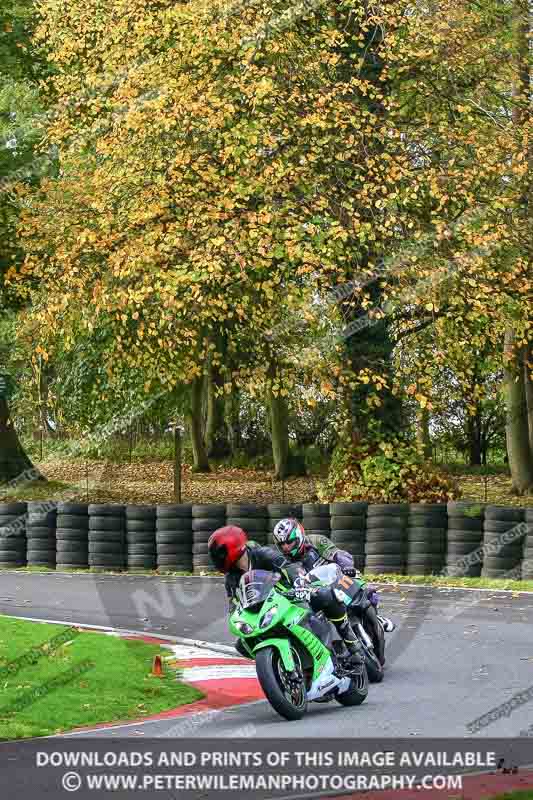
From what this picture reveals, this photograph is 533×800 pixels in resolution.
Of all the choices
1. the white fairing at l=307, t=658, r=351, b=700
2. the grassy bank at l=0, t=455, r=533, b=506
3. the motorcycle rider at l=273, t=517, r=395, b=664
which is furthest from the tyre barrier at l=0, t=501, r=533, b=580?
the white fairing at l=307, t=658, r=351, b=700

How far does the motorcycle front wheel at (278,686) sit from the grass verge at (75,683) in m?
1.48

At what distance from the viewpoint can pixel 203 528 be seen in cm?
2172

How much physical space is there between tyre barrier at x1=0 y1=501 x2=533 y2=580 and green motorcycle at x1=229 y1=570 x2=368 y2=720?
9.59 metres

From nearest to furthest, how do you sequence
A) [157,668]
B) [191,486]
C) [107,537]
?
1. [157,668]
2. [107,537]
3. [191,486]

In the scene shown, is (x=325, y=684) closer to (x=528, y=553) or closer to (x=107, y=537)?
(x=528, y=553)

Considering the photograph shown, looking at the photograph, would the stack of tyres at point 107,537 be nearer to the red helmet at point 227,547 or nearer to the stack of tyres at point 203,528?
the stack of tyres at point 203,528

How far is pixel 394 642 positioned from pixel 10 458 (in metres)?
20.3

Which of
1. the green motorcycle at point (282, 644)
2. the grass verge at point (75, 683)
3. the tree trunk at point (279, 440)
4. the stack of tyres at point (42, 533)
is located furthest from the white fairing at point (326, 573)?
the tree trunk at point (279, 440)

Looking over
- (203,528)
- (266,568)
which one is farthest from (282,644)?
(203,528)

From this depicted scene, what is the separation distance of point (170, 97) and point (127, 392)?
10.2 meters

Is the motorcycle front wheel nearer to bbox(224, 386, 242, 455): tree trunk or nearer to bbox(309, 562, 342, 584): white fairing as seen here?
bbox(309, 562, 342, 584): white fairing

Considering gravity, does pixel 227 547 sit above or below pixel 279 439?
below

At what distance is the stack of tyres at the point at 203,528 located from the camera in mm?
21688

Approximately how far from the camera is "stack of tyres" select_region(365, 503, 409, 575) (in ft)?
67.7
